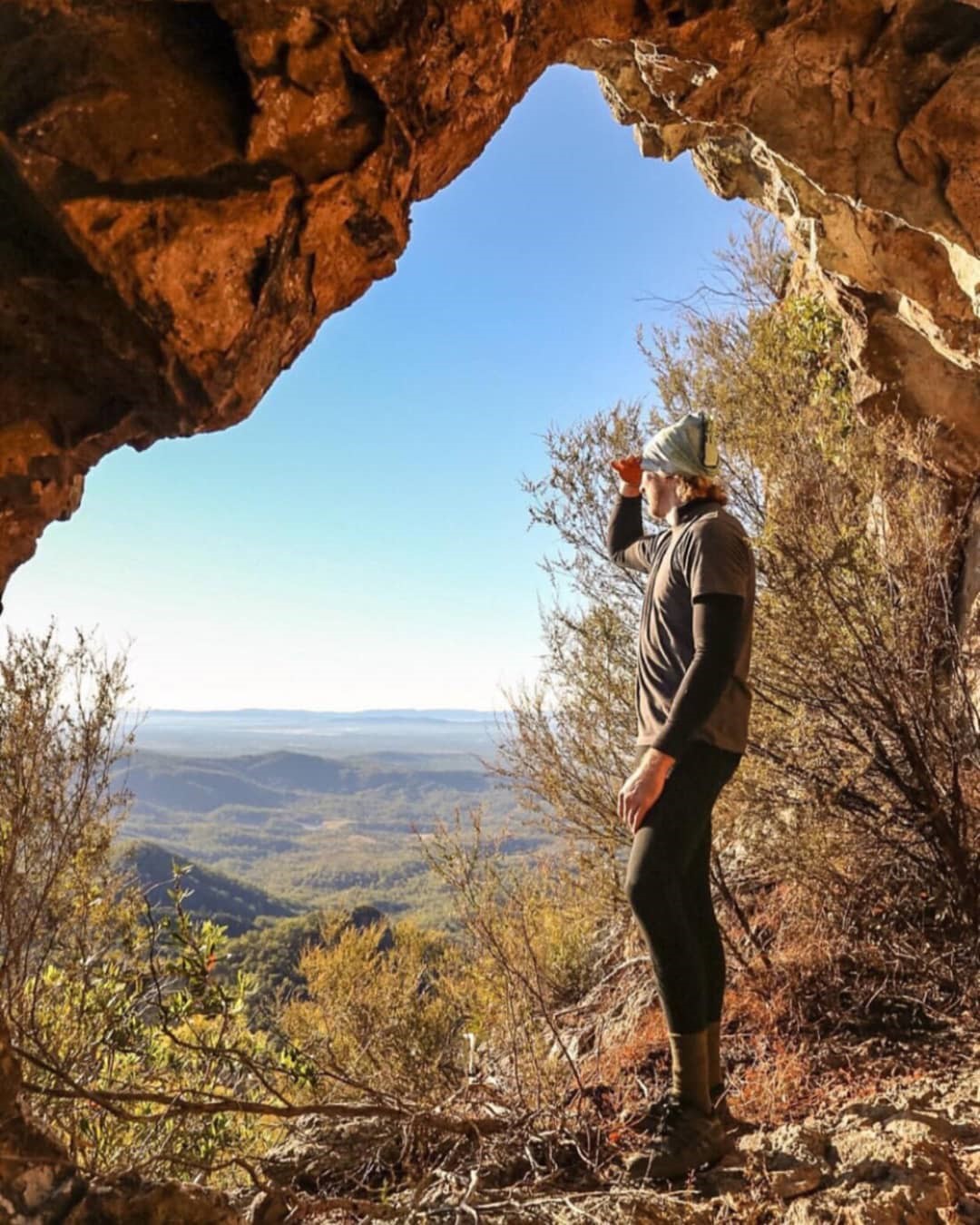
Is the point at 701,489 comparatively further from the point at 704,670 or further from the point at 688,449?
the point at 704,670

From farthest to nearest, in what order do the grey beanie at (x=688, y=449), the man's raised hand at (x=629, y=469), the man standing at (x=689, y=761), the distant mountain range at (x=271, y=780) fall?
1. the distant mountain range at (x=271, y=780)
2. the man's raised hand at (x=629, y=469)
3. the grey beanie at (x=688, y=449)
4. the man standing at (x=689, y=761)

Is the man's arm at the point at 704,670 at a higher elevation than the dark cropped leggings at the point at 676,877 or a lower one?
higher

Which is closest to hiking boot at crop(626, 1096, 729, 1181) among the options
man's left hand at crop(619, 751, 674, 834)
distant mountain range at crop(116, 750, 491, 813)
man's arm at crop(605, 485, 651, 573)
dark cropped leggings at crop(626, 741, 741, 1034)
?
dark cropped leggings at crop(626, 741, 741, 1034)

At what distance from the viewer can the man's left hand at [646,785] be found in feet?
7.62

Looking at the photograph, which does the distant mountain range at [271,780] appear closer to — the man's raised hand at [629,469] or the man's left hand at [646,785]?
the man's raised hand at [629,469]

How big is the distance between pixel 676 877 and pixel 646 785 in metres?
0.31

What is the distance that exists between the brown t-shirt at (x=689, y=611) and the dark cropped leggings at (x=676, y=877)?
0.12 m

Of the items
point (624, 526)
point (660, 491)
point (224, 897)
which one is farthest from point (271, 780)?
point (660, 491)

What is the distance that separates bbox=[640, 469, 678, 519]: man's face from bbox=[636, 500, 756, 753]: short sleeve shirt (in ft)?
0.57

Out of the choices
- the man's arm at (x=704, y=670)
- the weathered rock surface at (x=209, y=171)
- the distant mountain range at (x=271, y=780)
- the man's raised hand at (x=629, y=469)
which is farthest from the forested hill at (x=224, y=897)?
the distant mountain range at (x=271, y=780)

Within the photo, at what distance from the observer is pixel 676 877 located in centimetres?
235

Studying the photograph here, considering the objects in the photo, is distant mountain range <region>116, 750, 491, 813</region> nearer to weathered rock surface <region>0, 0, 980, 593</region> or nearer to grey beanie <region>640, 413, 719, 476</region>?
weathered rock surface <region>0, 0, 980, 593</region>

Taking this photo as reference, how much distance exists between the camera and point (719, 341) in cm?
792

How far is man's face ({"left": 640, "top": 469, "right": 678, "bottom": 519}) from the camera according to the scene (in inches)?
116
